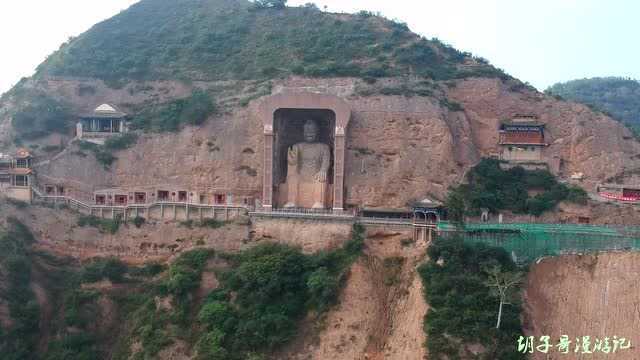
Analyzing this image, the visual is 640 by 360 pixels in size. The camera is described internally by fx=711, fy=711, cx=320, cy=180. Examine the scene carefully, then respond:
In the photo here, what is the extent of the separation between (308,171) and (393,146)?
534cm

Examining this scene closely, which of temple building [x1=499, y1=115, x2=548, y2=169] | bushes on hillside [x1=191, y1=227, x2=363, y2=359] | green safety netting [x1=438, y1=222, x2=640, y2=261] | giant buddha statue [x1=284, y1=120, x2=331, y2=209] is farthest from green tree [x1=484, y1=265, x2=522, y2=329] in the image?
temple building [x1=499, y1=115, x2=548, y2=169]

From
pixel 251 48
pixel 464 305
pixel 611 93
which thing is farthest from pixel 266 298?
pixel 611 93

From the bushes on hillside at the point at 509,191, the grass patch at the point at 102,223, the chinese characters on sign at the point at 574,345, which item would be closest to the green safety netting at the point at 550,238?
the bushes on hillside at the point at 509,191

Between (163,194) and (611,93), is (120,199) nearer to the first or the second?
(163,194)

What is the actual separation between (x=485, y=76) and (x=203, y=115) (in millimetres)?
19089

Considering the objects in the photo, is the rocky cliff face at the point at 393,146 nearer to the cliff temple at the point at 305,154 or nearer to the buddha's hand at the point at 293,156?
the cliff temple at the point at 305,154

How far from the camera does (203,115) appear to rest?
45.8 meters

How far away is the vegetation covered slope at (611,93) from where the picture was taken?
7750 centimetres

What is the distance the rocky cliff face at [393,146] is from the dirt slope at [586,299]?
8.66m

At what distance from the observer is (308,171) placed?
43094mm

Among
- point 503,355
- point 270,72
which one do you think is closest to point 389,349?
point 503,355

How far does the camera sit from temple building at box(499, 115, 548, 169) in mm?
44656

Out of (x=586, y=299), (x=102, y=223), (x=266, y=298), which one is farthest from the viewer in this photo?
(x=102, y=223)

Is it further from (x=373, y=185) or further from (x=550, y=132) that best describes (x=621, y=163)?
(x=373, y=185)
